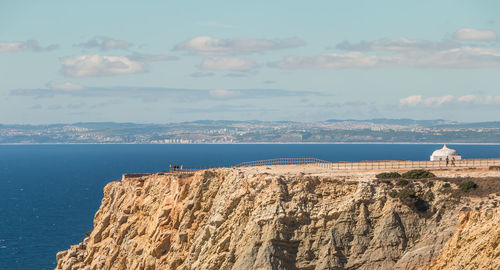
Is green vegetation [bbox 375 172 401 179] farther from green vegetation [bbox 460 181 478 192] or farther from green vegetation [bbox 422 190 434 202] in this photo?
green vegetation [bbox 460 181 478 192]

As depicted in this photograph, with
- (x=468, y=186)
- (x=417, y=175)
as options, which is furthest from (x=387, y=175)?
(x=468, y=186)

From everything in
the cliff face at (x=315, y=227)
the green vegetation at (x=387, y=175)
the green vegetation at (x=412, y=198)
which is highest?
the green vegetation at (x=387, y=175)

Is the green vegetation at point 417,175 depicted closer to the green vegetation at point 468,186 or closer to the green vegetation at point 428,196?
the green vegetation at point 428,196

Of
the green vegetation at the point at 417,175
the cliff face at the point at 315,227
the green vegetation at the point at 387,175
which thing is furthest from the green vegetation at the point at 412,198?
the green vegetation at the point at 417,175

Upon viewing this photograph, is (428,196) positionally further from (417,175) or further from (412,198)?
(417,175)

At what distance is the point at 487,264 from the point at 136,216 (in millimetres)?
35526

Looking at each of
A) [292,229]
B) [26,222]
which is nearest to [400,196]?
[292,229]

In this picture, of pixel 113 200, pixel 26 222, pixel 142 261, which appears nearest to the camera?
pixel 142 261

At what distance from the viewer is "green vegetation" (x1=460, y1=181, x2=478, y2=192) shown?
49.2m

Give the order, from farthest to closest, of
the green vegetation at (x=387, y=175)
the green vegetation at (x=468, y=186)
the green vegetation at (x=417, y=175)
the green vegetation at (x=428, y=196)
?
the green vegetation at (x=417, y=175) → the green vegetation at (x=387, y=175) → the green vegetation at (x=468, y=186) → the green vegetation at (x=428, y=196)

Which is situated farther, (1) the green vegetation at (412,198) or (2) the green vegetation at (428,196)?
(2) the green vegetation at (428,196)

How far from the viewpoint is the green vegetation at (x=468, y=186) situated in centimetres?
4919

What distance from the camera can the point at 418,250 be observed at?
152 feet

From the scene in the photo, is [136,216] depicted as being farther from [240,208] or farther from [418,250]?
[418,250]
